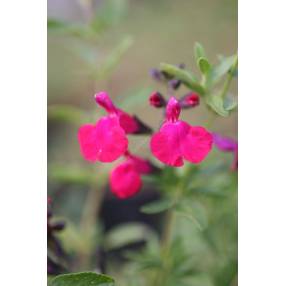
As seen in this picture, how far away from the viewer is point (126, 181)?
3.26ft

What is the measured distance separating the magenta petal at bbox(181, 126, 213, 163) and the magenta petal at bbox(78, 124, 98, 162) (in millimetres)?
146

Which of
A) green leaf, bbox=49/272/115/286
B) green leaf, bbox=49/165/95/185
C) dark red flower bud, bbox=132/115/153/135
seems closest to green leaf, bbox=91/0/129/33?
green leaf, bbox=49/165/95/185

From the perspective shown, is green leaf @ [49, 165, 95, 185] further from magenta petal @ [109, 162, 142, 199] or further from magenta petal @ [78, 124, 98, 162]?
magenta petal @ [78, 124, 98, 162]

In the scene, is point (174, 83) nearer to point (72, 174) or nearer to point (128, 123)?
point (128, 123)

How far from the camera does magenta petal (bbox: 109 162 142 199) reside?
0.99 meters

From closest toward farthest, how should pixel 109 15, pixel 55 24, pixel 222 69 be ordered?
pixel 222 69
pixel 55 24
pixel 109 15

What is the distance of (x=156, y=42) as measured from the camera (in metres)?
2.54

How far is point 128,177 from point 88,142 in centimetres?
17

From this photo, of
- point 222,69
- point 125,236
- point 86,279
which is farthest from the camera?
point 125,236

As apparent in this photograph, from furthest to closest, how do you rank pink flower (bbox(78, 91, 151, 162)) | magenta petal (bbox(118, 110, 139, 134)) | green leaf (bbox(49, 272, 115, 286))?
magenta petal (bbox(118, 110, 139, 134)) → pink flower (bbox(78, 91, 151, 162)) → green leaf (bbox(49, 272, 115, 286))

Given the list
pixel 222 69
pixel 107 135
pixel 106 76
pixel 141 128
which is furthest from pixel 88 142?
pixel 106 76

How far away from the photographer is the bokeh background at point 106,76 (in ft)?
4.72
